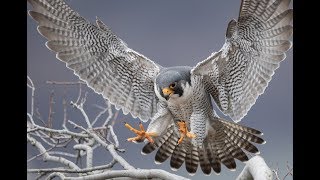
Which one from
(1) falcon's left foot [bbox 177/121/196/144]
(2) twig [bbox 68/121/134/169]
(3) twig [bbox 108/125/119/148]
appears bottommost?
(2) twig [bbox 68/121/134/169]

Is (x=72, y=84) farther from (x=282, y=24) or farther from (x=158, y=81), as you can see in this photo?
(x=282, y=24)

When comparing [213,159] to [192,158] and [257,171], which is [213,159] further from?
[257,171]

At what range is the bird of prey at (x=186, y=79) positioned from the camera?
2.70m

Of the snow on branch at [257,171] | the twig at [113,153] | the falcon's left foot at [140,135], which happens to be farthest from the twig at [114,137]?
the snow on branch at [257,171]

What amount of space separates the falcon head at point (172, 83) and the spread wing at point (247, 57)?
0.10 m

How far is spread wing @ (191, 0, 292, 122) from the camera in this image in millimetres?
2629

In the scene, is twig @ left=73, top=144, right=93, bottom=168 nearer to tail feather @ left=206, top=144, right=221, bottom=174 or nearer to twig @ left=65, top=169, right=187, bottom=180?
twig @ left=65, top=169, right=187, bottom=180

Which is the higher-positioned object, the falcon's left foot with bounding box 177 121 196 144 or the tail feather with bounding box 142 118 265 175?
the falcon's left foot with bounding box 177 121 196 144

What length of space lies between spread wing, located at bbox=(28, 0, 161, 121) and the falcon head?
40cm

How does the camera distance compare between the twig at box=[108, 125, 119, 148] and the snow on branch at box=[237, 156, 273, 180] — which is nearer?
the snow on branch at box=[237, 156, 273, 180]

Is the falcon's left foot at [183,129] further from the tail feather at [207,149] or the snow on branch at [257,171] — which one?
the snow on branch at [257,171]

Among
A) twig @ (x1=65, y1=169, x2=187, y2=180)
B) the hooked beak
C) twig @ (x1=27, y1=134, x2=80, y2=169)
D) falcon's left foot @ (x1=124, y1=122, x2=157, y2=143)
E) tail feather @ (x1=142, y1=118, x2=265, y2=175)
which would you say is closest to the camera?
twig @ (x1=65, y1=169, x2=187, y2=180)

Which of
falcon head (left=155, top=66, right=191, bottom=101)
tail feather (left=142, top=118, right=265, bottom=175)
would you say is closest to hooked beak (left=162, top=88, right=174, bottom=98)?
falcon head (left=155, top=66, right=191, bottom=101)

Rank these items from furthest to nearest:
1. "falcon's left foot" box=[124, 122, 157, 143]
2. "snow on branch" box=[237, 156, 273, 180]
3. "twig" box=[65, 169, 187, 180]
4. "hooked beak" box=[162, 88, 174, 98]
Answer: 1. "falcon's left foot" box=[124, 122, 157, 143]
2. "hooked beak" box=[162, 88, 174, 98]
3. "twig" box=[65, 169, 187, 180]
4. "snow on branch" box=[237, 156, 273, 180]
